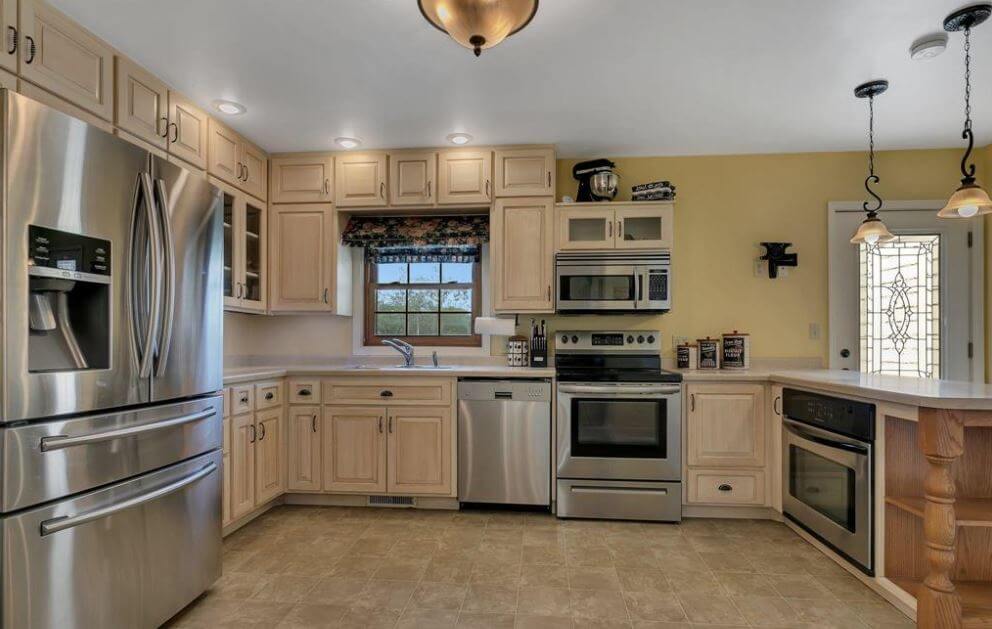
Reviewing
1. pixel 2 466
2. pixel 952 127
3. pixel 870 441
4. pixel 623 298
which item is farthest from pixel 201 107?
pixel 952 127

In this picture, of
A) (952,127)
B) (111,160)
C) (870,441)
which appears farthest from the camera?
(952,127)

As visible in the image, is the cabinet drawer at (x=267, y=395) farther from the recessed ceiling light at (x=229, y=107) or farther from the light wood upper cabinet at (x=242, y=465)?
the recessed ceiling light at (x=229, y=107)

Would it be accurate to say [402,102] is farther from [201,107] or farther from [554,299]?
[554,299]

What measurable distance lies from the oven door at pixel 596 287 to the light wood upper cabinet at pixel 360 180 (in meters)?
1.41

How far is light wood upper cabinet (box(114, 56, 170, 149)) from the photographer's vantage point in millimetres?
2281

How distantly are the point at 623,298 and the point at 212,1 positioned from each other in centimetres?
272

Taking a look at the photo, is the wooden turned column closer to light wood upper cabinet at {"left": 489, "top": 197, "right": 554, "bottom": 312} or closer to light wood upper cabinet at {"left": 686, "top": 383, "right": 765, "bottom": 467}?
light wood upper cabinet at {"left": 686, "top": 383, "right": 765, "bottom": 467}

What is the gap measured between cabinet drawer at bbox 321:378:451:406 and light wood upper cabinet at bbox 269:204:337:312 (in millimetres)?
622

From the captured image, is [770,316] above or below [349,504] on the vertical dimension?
above

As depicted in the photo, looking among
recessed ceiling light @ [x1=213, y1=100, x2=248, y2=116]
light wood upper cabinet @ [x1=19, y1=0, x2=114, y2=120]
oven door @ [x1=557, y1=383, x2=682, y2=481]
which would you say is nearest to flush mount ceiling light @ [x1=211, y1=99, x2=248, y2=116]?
recessed ceiling light @ [x1=213, y1=100, x2=248, y2=116]

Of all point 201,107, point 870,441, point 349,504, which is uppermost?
point 201,107

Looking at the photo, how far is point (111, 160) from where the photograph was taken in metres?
1.66

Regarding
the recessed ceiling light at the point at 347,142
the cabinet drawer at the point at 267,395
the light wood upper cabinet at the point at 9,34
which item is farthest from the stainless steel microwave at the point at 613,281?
the light wood upper cabinet at the point at 9,34

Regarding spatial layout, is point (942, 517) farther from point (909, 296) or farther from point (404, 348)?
point (404, 348)
